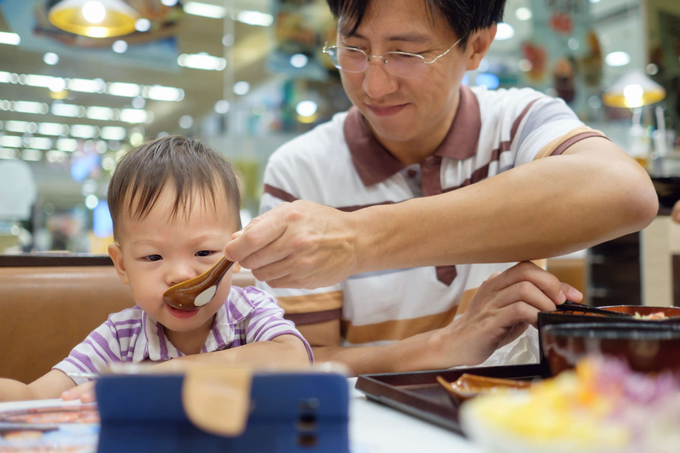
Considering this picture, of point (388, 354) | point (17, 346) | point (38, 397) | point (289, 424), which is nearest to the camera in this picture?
point (289, 424)

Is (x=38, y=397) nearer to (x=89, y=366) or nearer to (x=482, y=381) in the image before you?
(x=89, y=366)

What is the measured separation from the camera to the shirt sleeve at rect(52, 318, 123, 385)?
0.98 meters

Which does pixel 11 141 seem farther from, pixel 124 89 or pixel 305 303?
pixel 305 303

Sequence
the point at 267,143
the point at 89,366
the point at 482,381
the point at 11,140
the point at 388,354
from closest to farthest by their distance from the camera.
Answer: the point at 482,381 → the point at 89,366 → the point at 388,354 → the point at 11,140 → the point at 267,143

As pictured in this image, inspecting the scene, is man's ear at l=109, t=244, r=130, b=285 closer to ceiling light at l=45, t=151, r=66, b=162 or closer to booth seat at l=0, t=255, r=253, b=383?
booth seat at l=0, t=255, r=253, b=383

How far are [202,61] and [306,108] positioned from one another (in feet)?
4.36

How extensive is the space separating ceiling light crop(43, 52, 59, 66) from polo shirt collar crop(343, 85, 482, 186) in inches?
228

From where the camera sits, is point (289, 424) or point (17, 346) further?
point (17, 346)

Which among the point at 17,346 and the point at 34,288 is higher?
the point at 34,288

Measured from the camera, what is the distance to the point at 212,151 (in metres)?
1.19

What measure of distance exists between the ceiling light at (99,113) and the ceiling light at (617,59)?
6315 mm

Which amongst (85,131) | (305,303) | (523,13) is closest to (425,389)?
(305,303)

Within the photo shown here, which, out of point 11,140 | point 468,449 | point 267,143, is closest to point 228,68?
point 267,143

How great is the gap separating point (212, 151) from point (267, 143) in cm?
588
